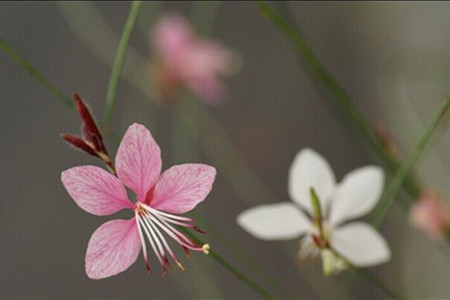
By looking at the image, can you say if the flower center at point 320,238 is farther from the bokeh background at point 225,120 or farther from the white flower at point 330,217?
the bokeh background at point 225,120

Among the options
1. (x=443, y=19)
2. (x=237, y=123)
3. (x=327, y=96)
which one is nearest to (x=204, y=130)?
(x=237, y=123)

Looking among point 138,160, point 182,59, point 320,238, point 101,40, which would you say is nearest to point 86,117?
point 138,160

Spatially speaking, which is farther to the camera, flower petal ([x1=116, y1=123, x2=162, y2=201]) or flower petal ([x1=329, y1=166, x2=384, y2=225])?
flower petal ([x1=329, y1=166, x2=384, y2=225])

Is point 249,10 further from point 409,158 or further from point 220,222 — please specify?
point 409,158

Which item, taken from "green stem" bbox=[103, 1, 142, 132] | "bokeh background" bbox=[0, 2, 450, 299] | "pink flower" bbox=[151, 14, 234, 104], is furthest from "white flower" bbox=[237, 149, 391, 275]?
"bokeh background" bbox=[0, 2, 450, 299]

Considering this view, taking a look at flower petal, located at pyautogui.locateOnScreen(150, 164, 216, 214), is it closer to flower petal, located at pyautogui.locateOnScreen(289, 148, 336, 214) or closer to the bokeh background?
flower petal, located at pyautogui.locateOnScreen(289, 148, 336, 214)

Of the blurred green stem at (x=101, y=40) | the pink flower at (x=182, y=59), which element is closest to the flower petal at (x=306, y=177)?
the pink flower at (x=182, y=59)
